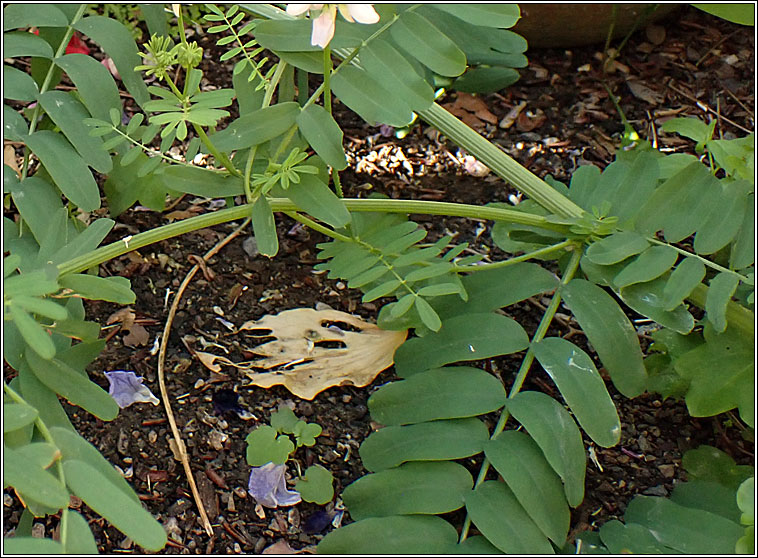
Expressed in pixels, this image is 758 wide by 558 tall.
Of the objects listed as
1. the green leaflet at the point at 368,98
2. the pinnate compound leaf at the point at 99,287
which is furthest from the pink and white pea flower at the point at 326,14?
the pinnate compound leaf at the point at 99,287

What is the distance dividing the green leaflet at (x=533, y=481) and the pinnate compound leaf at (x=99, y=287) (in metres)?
0.56

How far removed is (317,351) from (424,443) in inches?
15.2

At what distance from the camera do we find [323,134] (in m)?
1.21

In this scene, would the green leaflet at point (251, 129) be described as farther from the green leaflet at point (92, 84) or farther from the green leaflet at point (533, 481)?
the green leaflet at point (533, 481)

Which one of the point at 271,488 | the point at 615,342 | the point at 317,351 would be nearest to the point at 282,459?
the point at 271,488

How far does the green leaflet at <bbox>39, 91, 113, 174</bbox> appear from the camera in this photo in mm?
1286

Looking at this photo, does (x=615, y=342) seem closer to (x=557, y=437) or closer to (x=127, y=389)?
(x=557, y=437)

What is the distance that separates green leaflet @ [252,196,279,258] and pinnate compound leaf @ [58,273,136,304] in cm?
21

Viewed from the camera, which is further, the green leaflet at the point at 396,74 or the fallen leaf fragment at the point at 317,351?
the fallen leaf fragment at the point at 317,351

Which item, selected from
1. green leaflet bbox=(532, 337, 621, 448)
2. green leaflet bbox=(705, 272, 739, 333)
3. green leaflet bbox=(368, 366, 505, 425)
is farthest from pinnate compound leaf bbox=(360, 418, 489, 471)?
green leaflet bbox=(705, 272, 739, 333)

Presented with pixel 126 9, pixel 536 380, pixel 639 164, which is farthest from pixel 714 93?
pixel 126 9

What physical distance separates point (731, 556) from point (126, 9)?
179 cm

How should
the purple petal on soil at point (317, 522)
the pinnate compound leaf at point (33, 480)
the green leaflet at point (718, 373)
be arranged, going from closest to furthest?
the pinnate compound leaf at point (33, 480) < the green leaflet at point (718, 373) < the purple petal on soil at point (317, 522)

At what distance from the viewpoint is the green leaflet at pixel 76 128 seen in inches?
50.6
